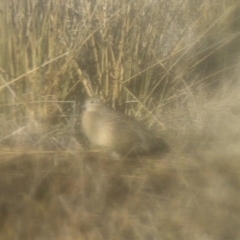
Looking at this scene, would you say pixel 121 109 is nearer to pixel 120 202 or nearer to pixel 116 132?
pixel 116 132

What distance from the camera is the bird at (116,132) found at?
10.0 ft

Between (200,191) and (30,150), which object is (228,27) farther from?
(30,150)

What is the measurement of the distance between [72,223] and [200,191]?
2.04 feet

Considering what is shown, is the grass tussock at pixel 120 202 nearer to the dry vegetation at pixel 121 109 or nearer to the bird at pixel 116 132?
the dry vegetation at pixel 121 109

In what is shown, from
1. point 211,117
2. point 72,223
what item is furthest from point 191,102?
point 72,223

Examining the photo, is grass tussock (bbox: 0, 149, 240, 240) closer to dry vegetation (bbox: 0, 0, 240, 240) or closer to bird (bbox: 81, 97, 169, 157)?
dry vegetation (bbox: 0, 0, 240, 240)

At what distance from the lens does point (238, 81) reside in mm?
3244

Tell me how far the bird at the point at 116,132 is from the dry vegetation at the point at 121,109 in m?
0.06

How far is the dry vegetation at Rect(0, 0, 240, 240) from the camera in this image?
2.83 metres

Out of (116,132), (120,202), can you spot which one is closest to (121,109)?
(116,132)

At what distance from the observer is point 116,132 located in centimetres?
316

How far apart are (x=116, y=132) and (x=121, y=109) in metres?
0.36

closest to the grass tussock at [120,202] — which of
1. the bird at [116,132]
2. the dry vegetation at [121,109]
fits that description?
the dry vegetation at [121,109]

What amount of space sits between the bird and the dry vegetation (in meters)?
0.06
